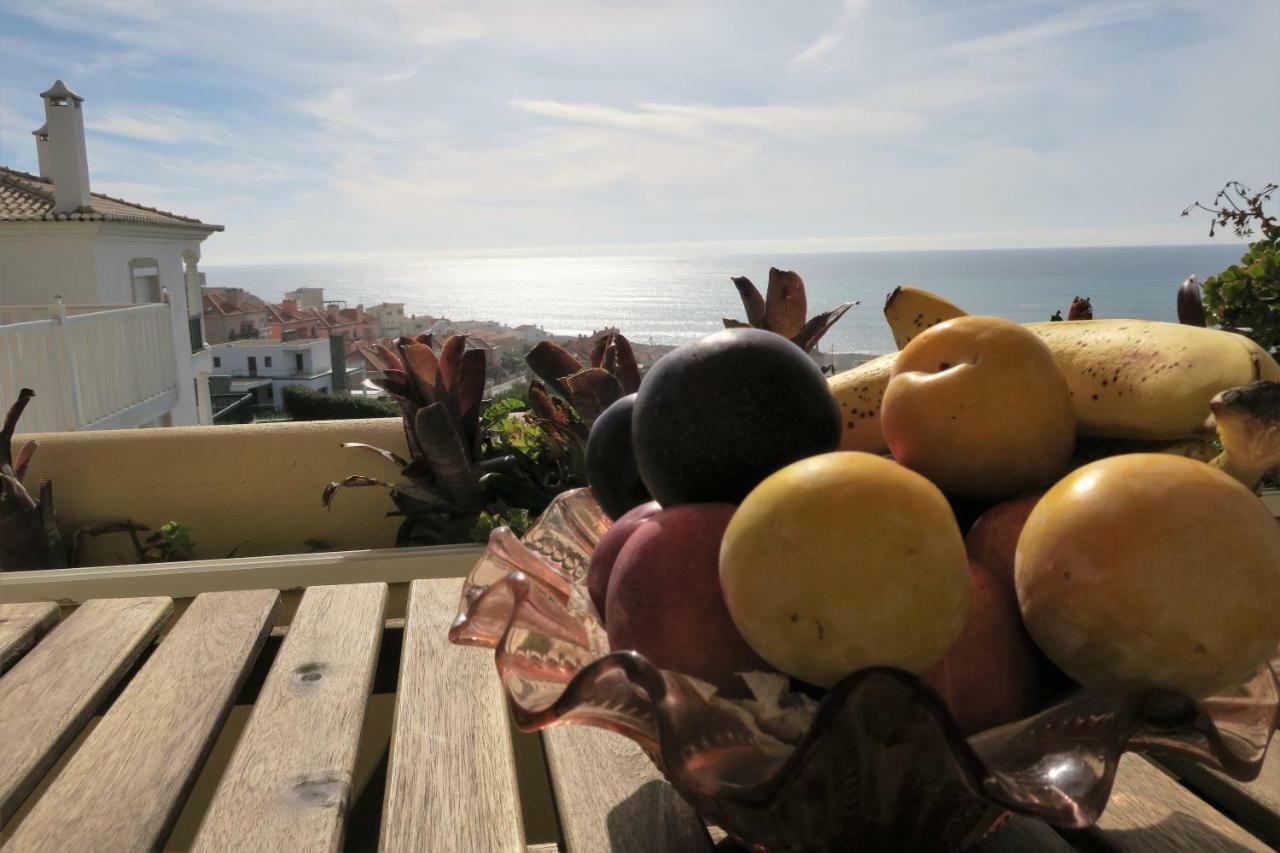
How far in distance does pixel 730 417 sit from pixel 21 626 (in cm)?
87

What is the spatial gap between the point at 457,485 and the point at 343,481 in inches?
12.1

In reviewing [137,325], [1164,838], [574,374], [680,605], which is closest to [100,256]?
[137,325]

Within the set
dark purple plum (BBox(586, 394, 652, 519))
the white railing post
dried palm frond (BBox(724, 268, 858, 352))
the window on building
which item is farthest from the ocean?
dark purple plum (BBox(586, 394, 652, 519))

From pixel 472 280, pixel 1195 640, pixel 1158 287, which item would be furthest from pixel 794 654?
pixel 472 280

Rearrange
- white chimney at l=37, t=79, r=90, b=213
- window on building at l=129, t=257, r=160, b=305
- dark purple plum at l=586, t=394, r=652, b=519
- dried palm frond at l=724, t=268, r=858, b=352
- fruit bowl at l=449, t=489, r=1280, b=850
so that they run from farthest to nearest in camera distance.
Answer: window on building at l=129, t=257, r=160, b=305
white chimney at l=37, t=79, r=90, b=213
dried palm frond at l=724, t=268, r=858, b=352
dark purple plum at l=586, t=394, r=652, b=519
fruit bowl at l=449, t=489, r=1280, b=850

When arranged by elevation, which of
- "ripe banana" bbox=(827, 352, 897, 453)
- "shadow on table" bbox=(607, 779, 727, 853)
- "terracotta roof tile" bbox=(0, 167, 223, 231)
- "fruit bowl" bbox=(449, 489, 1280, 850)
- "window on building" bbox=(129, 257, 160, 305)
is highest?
"terracotta roof tile" bbox=(0, 167, 223, 231)

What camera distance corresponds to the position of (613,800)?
2.01ft

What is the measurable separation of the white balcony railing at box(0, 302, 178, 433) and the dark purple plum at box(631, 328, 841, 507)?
19.6ft

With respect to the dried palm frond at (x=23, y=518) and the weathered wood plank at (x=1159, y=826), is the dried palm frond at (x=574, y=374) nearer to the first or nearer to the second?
the weathered wood plank at (x=1159, y=826)

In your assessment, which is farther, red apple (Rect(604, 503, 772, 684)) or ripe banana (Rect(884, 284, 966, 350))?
ripe banana (Rect(884, 284, 966, 350))

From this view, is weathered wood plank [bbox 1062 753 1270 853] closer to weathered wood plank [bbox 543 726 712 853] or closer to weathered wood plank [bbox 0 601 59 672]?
weathered wood plank [bbox 543 726 712 853]

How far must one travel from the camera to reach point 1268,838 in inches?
24.6

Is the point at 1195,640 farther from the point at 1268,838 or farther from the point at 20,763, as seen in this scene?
the point at 20,763

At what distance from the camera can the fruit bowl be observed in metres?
0.37
